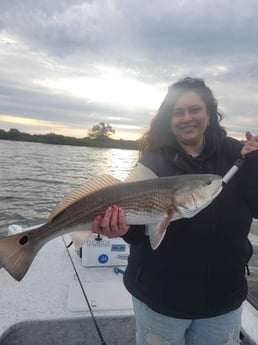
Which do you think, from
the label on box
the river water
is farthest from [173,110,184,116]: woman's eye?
the river water

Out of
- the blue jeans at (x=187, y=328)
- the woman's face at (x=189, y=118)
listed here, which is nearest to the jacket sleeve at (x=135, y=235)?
the blue jeans at (x=187, y=328)

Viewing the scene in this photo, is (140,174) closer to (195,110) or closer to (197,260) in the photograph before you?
(195,110)

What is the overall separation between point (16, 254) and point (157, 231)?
112 centimetres

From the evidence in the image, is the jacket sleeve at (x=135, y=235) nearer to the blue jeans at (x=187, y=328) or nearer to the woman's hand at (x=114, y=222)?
the woman's hand at (x=114, y=222)

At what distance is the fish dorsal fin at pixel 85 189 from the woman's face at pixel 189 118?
2.19ft

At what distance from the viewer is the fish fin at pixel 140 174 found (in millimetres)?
2945

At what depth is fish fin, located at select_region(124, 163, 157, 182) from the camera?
2945mm

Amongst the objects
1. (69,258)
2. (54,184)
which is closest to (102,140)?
(54,184)

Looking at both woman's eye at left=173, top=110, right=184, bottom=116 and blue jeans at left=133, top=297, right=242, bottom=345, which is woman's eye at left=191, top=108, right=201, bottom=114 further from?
blue jeans at left=133, top=297, right=242, bottom=345

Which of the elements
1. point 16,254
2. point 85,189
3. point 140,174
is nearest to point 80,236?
point 85,189

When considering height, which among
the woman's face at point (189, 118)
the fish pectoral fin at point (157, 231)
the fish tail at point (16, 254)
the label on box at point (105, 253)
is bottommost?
the label on box at point (105, 253)

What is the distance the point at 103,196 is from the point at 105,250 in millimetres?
2445

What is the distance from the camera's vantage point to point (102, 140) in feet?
260

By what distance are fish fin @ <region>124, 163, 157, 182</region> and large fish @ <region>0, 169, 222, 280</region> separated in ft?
0.31
